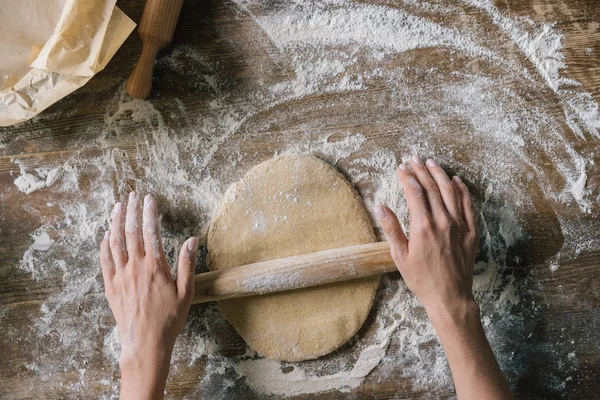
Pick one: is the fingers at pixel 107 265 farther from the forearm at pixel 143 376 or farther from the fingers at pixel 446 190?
the fingers at pixel 446 190

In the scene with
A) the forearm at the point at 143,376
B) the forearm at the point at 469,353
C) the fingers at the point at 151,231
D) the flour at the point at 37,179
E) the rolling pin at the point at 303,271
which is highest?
the flour at the point at 37,179

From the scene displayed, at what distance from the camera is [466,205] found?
1.23 metres

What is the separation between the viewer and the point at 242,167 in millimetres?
1307

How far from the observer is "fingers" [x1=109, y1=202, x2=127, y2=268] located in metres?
1.22

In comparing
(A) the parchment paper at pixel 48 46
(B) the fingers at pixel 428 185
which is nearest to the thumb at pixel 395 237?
(B) the fingers at pixel 428 185

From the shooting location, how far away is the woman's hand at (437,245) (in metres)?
1.18

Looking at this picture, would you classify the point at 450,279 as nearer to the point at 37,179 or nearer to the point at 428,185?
the point at 428,185

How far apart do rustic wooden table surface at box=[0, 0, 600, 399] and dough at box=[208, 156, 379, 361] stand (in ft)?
0.29

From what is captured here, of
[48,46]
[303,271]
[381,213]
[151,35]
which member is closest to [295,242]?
[303,271]

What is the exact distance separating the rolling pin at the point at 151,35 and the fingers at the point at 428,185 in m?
0.68

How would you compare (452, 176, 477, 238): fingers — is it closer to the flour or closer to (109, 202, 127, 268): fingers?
(109, 202, 127, 268): fingers

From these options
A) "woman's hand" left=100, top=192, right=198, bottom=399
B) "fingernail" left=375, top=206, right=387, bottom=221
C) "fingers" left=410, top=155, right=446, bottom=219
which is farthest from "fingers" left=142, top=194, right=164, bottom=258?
"fingers" left=410, top=155, right=446, bottom=219

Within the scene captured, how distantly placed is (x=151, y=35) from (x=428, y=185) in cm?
76

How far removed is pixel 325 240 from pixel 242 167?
0.94 ft
